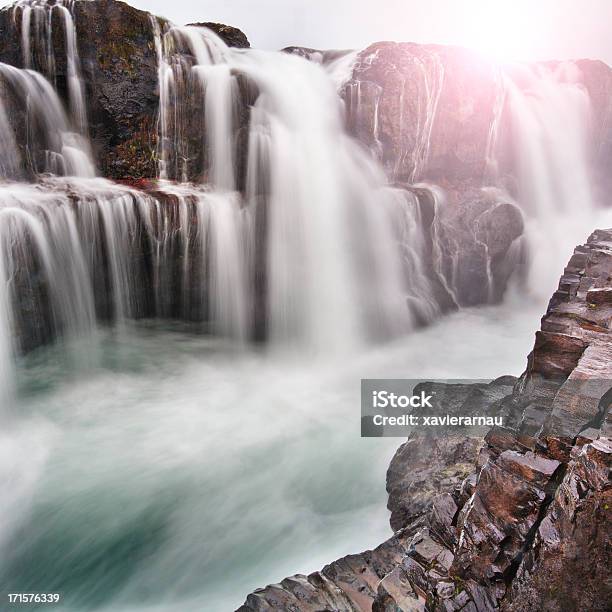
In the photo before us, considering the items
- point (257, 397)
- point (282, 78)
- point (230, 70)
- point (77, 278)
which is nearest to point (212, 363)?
point (257, 397)

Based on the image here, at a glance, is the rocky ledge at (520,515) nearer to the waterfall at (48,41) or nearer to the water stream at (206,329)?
the water stream at (206,329)

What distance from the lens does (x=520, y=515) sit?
359cm

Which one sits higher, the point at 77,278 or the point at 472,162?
the point at 472,162

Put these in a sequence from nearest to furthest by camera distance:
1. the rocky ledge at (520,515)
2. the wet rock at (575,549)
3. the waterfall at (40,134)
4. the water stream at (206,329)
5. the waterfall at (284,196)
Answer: the wet rock at (575,549)
the rocky ledge at (520,515)
the water stream at (206,329)
the waterfall at (40,134)
the waterfall at (284,196)

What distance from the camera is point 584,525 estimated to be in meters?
3.10

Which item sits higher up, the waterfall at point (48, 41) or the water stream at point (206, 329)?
the waterfall at point (48, 41)

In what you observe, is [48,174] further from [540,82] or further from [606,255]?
[540,82]

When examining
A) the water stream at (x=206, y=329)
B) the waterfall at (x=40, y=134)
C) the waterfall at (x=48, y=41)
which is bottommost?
the water stream at (x=206, y=329)

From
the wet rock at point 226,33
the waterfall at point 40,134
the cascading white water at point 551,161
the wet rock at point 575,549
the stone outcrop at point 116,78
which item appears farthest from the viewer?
the cascading white water at point 551,161

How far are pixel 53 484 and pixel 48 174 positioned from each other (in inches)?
298

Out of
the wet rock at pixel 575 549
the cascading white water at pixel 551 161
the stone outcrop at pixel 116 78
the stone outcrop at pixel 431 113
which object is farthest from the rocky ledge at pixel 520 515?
the cascading white water at pixel 551 161

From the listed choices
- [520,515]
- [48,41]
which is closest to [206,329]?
[48,41]

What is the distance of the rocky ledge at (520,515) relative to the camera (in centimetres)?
314

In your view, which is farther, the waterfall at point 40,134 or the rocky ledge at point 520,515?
the waterfall at point 40,134
